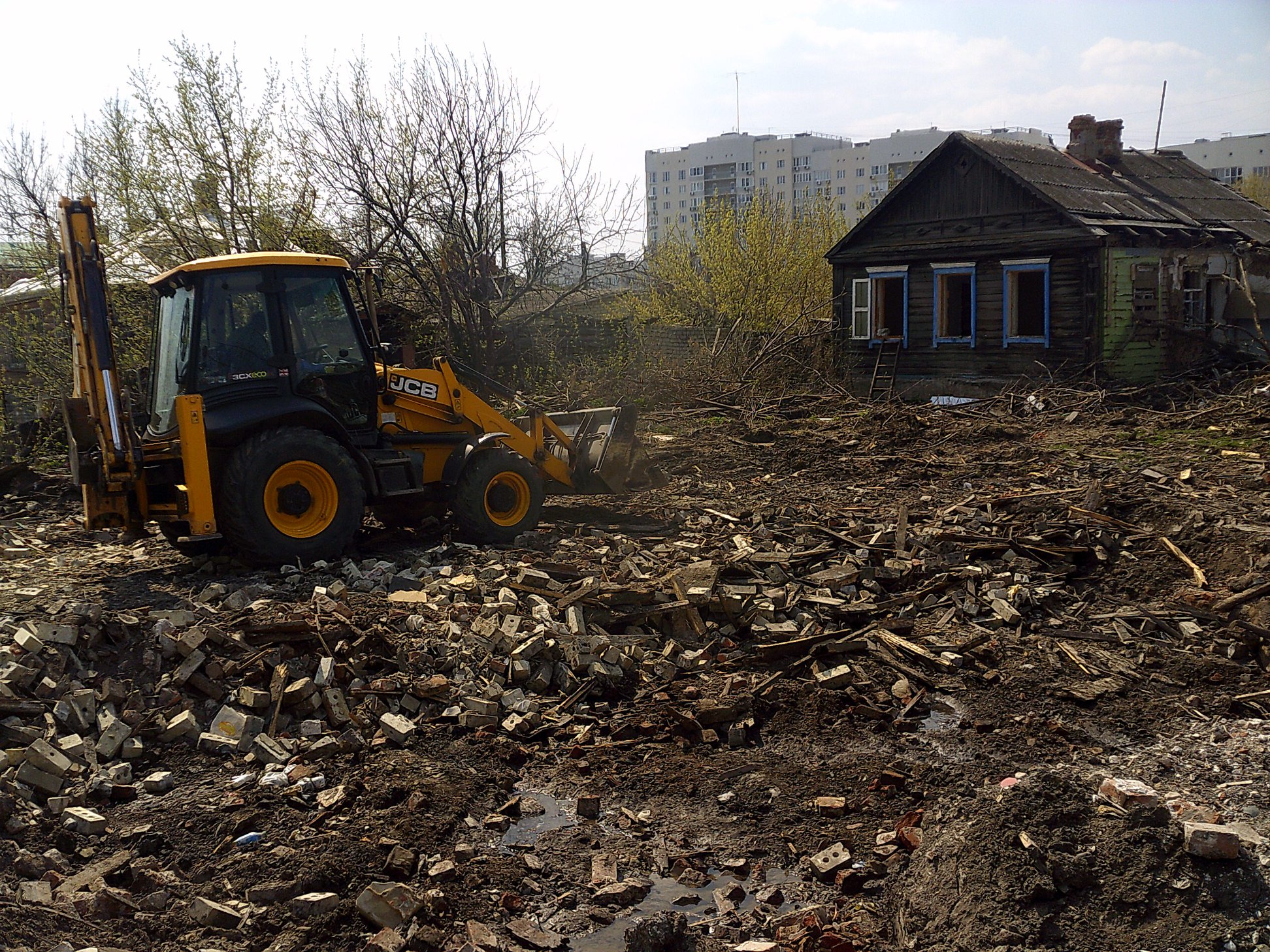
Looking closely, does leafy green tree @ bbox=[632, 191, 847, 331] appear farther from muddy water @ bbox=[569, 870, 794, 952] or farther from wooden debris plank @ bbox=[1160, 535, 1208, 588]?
muddy water @ bbox=[569, 870, 794, 952]

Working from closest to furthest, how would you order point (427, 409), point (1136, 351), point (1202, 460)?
point (427, 409), point (1202, 460), point (1136, 351)

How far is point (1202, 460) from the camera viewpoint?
1184 centimetres

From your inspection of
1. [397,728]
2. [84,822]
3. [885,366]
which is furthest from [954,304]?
[84,822]

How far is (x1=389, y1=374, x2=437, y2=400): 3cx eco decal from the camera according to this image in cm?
944

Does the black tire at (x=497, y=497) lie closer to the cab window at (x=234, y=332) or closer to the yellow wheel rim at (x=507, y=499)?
the yellow wheel rim at (x=507, y=499)

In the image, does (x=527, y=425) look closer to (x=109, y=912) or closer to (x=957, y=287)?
(x=109, y=912)

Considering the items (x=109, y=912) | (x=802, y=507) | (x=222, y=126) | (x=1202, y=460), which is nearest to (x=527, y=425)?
(x=802, y=507)

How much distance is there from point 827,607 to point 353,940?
451 cm

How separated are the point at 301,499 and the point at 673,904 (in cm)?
524

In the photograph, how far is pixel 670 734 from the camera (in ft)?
19.7

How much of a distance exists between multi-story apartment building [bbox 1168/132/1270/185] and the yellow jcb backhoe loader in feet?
315

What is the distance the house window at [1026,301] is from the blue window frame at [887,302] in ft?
7.36

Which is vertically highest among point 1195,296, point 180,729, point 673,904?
point 1195,296

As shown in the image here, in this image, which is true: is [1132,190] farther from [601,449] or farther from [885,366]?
[601,449]
